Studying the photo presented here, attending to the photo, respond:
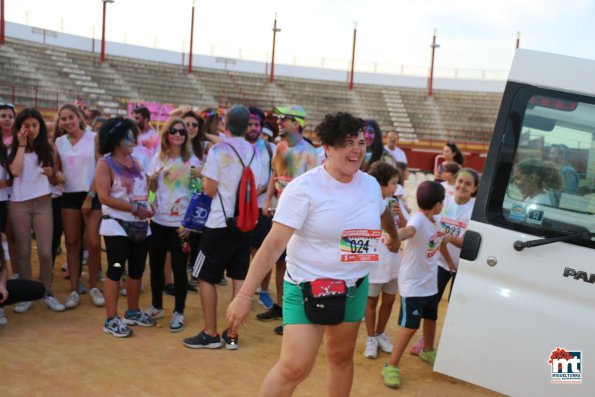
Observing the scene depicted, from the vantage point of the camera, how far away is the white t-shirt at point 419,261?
4473 millimetres

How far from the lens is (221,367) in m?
4.55

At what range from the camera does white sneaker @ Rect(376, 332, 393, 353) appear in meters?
5.13

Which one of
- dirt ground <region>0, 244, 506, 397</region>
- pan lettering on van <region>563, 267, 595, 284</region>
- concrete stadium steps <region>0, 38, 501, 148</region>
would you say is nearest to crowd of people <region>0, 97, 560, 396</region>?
dirt ground <region>0, 244, 506, 397</region>

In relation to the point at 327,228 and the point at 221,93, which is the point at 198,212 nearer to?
the point at 327,228

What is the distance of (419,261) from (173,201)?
2.25m

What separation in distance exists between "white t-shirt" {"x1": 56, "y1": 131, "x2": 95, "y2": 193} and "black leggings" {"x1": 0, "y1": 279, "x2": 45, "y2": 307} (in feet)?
3.69

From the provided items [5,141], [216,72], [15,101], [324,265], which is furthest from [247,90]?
[324,265]

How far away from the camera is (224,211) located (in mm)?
4828

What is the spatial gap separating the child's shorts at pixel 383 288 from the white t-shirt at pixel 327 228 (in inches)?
72.2

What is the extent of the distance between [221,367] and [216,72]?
33.6m

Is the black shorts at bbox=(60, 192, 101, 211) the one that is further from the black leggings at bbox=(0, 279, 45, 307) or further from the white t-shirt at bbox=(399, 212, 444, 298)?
the white t-shirt at bbox=(399, 212, 444, 298)

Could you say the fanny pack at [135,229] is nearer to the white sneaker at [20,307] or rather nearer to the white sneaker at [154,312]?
the white sneaker at [154,312]

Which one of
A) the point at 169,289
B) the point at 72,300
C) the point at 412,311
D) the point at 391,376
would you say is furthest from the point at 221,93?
the point at 391,376

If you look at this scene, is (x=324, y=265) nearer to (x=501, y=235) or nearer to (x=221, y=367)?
(x=501, y=235)
